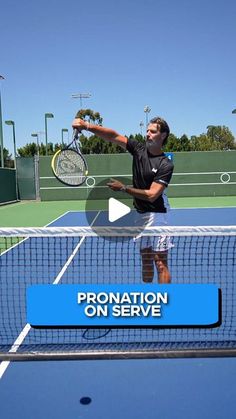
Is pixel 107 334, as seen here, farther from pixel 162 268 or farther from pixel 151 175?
pixel 151 175

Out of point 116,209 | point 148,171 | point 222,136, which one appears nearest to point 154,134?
point 148,171

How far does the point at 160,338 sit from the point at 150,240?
3.71 feet

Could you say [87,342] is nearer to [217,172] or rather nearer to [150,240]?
[150,240]

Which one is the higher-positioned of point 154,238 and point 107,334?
point 154,238

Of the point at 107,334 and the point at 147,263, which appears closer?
the point at 147,263

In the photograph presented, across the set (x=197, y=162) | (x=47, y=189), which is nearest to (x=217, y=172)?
(x=197, y=162)

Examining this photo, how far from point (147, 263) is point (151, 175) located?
30.8 inches

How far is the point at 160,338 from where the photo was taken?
3.62 meters

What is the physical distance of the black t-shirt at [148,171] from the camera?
2.95 m

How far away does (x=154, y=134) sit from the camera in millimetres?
3053

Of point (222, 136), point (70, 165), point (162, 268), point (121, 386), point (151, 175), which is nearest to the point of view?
point (121, 386)

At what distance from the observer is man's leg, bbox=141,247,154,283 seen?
3.17 m

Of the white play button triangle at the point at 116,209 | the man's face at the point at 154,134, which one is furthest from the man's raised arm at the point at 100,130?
the white play button triangle at the point at 116,209

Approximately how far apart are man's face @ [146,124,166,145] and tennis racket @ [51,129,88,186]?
716 mm
